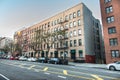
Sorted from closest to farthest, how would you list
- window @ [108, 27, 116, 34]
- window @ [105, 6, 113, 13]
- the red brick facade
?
the red brick facade
window @ [108, 27, 116, 34]
window @ [105, 6, 113, 13]

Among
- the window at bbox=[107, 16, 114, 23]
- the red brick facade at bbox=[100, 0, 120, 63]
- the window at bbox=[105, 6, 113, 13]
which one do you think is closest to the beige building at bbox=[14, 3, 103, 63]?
the red brick facade at bbox=[100, 0, 120, 63]

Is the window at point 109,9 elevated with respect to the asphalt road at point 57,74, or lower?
elevated

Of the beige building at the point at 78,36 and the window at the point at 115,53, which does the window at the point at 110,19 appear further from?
the beige building at the point at 78,36

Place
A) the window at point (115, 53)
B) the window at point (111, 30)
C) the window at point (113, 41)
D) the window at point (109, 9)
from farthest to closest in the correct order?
the window at point (109, 9)
the window at point (111, 30)
the window at point (113, 41)
the window at point (115, 53)

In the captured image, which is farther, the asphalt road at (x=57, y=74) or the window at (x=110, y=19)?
the window at (x=110, y=19)

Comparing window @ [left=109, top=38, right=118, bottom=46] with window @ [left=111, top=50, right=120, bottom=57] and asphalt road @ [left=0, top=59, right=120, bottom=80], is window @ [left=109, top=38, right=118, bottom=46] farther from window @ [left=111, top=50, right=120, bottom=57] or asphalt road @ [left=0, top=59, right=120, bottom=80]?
asphalt road @ [left=0, top=59, right=120, bottom=80]

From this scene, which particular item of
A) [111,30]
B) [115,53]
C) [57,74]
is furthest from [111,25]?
[57,74]

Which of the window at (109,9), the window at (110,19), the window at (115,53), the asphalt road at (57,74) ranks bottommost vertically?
the asphalt road at (57,74)

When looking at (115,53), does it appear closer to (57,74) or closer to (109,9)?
(109,9)

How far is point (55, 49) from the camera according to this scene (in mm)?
56156

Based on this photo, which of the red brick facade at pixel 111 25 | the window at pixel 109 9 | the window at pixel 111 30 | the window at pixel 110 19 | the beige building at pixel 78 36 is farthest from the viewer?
the beige building at pixel 78 36

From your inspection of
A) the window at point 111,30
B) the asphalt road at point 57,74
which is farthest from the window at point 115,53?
the asphalt road at point 57,74

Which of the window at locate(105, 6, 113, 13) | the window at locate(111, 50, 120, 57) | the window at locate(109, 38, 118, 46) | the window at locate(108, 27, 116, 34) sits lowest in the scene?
the window at locate(111, 50, 120, 57)

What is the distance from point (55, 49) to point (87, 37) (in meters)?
13.8
